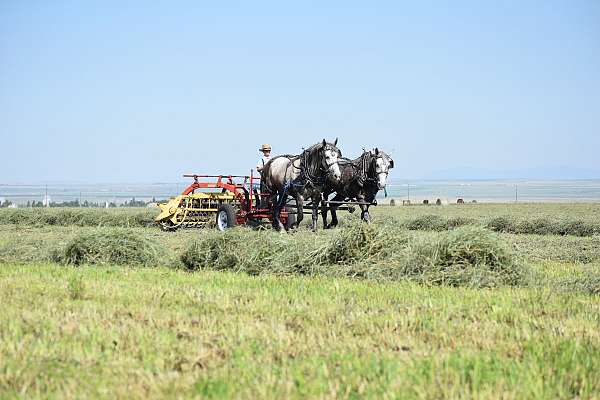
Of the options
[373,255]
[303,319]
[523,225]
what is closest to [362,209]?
[523,225]

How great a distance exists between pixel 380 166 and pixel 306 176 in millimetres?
1782

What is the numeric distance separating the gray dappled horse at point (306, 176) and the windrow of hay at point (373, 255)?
6.00 metres

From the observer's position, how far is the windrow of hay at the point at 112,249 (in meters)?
11.8

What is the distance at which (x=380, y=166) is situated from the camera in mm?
18656

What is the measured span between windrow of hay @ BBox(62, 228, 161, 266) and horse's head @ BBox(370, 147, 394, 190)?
7544 mm

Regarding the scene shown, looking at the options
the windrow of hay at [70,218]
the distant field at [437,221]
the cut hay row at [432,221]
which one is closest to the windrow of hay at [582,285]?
the distant field at [437,221]

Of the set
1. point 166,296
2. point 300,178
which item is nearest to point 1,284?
point 166,296

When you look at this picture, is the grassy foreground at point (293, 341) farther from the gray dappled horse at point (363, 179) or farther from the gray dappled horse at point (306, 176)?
the gray dappled horse at point (363, 179)

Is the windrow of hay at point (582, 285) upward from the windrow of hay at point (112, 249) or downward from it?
downward

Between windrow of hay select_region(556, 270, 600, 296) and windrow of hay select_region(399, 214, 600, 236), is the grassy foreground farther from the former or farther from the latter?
windrow of hay select_region(399, 214, 600, 236)

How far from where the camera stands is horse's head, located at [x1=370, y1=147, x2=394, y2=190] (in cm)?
1863

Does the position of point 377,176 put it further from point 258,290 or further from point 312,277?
point 258,290

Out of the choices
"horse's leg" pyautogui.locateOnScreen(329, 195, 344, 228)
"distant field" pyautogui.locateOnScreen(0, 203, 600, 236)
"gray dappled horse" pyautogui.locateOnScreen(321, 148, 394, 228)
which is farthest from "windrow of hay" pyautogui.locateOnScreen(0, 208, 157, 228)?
"gray dappled horse" pyautogui.locateOnScreen(321, 148, 394, 228)

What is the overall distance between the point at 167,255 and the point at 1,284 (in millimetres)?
3337
